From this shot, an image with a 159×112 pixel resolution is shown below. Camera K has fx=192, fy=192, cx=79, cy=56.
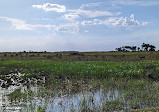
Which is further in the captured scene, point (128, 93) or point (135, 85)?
point (135, 85)

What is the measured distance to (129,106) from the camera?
913 cm

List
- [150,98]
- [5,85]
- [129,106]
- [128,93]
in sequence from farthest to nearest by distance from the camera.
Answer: [5,85], [128,93], [150,98], [129,106]

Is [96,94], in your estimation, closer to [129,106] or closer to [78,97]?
[78,97]

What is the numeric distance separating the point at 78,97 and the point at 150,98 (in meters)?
3.88

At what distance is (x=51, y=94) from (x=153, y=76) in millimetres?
9830

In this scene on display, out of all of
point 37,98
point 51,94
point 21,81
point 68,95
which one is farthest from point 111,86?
point 21,81

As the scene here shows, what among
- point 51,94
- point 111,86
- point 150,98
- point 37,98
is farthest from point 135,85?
point 37,98

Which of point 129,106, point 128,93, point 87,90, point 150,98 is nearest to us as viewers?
point 129,106

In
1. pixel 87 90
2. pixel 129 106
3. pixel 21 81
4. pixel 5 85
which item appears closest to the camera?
pixel 129 106

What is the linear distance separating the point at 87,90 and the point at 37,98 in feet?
11.0

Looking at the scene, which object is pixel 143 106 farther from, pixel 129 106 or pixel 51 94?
pixel 51 94

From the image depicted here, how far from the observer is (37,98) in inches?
417

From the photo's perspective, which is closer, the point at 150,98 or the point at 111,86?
the point at 150,98

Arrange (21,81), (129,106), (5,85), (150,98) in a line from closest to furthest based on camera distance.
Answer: (129,106) → (150,98) → (5,85) → (21,81)
